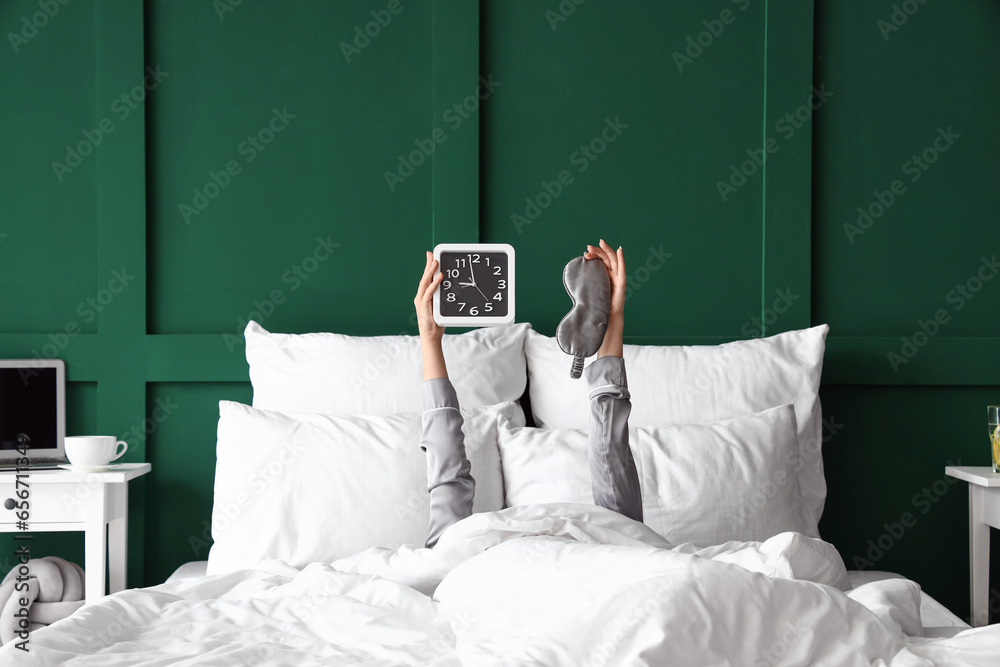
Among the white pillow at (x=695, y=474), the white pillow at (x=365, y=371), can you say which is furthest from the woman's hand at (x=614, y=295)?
the white pillow at (x=365, y=371)

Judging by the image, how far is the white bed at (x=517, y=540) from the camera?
1009mm

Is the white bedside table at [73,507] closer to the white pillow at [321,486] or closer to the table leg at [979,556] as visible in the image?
the white pillow at [321,486]

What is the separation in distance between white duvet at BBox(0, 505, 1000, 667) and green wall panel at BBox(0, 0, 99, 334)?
4.19ft

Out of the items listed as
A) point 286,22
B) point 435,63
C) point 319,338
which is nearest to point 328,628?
point 319,338

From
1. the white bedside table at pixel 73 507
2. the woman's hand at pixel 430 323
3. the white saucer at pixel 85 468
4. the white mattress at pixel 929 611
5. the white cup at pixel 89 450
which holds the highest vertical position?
the woman's hand at pixel 430 323

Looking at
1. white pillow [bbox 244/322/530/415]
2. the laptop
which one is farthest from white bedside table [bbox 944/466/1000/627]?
the laptop

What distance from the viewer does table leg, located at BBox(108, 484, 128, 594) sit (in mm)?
2164

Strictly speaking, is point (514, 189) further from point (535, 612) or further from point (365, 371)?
point (535, 612)

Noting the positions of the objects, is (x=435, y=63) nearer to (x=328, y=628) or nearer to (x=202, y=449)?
(x=202, y=449)

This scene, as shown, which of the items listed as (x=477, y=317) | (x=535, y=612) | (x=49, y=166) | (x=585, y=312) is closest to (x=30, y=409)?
(x=49, y=166)

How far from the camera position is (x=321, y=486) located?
1.86 m

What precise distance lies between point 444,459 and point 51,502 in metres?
1.07

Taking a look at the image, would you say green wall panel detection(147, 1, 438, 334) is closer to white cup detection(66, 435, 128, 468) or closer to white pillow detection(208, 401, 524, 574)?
white cup detection(66, 435, 128, 468)

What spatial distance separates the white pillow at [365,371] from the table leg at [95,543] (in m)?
0.45
